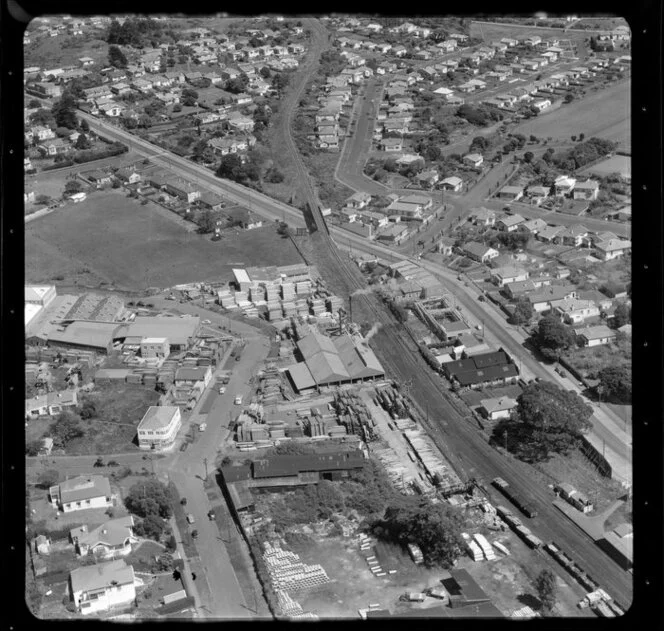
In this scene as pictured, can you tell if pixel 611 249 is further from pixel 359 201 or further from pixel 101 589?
pixel 101 589

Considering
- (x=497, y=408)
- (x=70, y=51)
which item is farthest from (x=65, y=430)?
(x=70, y=51)

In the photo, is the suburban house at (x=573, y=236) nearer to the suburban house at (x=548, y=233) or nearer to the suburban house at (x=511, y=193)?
the suburban house at (x=548, y=233)

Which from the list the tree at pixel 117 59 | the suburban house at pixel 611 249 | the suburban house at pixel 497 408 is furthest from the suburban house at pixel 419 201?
the tree at pixel 117 59

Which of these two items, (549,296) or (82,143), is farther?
(82,143)

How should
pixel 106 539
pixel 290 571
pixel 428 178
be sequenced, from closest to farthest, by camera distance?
1. pixel 290 571
2. pixel 106 539
3. pixel 428 178

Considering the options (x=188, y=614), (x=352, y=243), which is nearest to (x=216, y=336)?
(x=352, y=243)
